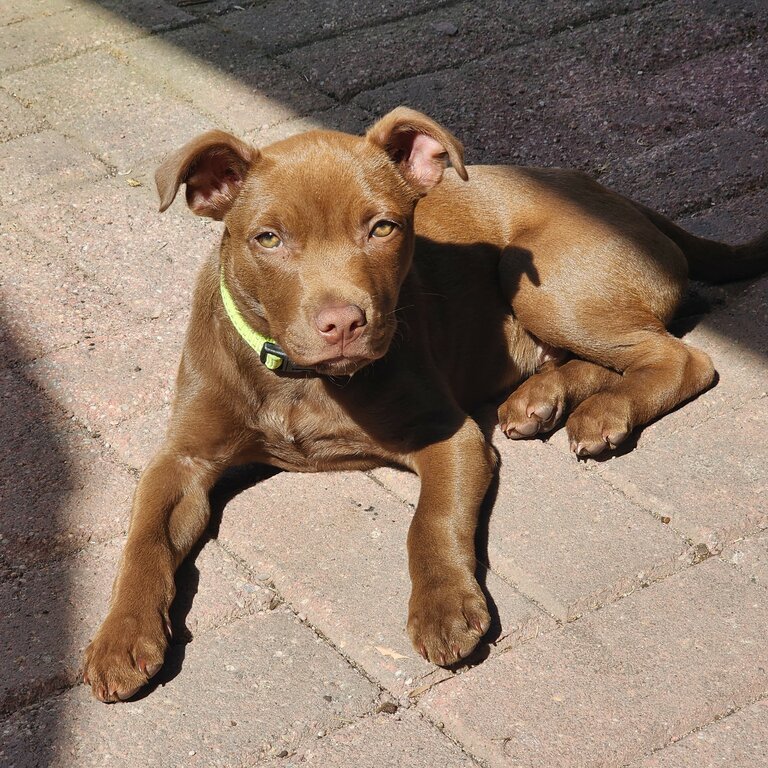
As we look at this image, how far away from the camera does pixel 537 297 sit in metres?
4.66

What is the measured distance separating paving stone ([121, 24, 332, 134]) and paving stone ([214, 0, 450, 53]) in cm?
14

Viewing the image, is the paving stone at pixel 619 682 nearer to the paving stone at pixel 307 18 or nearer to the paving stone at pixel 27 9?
the paving stone at pixel 307 18

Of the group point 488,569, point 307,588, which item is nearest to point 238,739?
point 307,588

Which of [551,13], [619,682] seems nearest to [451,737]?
[619,682]

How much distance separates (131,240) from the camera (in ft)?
18.9

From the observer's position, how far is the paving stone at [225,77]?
6.79m

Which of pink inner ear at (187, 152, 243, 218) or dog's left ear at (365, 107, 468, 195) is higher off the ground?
dog's left ear at (365, 107, 468, 195)

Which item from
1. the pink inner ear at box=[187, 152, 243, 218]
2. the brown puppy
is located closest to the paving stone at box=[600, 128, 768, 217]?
the brown puppy

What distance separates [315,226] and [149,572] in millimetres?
1198

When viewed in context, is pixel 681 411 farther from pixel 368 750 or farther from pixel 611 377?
pixel 368 750

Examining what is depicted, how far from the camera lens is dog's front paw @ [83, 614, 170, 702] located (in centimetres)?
334

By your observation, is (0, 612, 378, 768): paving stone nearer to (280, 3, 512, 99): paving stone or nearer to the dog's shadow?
the dog's shadow

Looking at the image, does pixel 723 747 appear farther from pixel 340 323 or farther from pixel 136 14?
pixel 136 14

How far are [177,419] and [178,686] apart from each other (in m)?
1.06
